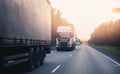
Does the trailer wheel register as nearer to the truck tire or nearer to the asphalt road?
the truck tire

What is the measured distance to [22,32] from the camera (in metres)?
15.1

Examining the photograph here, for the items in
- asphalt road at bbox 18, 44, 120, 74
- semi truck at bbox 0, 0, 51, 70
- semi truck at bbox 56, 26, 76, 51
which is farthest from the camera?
semi truck at bbox 56, 26, 76, 51

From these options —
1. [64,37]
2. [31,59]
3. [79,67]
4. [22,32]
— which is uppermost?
[64,37]

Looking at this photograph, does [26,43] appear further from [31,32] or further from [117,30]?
[117,30]

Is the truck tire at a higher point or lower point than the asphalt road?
higher

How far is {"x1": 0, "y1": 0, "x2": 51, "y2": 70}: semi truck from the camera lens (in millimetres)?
12258

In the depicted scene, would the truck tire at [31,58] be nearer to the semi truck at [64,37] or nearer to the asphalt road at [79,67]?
the asphalt road at [79,67]

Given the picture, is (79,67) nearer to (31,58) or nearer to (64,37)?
(31,58)

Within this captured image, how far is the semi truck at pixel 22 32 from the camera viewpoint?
12.3 meters

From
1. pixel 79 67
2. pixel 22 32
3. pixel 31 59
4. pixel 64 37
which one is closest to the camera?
pixel 22 32

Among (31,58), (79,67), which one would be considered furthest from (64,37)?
(31,58)

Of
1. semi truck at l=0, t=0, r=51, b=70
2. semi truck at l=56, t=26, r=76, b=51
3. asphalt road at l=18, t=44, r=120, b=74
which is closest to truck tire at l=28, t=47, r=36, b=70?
semi truck at l=0, t=0, r=51, b=70

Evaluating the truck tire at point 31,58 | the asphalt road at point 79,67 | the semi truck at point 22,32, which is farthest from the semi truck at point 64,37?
the truck tire at point 31,58

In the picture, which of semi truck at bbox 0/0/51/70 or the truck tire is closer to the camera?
semi truck at bbox 0/0/51/70
